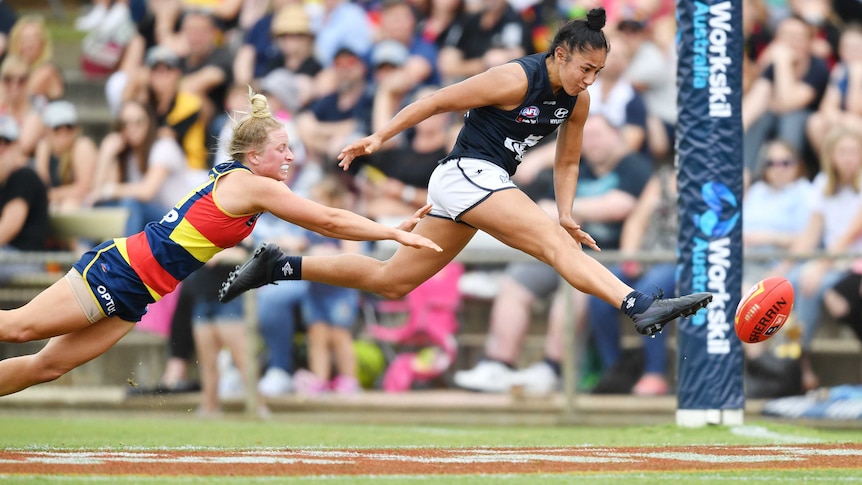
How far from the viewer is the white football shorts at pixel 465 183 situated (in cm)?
745

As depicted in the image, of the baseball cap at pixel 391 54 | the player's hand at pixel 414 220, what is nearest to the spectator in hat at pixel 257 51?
the baseball cap at pixel 391 54

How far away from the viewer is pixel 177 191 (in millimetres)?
12891

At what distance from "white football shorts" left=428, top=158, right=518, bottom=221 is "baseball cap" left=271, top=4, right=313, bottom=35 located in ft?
22.1

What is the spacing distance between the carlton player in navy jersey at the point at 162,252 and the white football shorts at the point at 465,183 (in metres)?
0.17

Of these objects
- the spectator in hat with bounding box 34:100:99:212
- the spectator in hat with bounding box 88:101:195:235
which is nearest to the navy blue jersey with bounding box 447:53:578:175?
the spectator in hat with bounding box 88:101:195:235

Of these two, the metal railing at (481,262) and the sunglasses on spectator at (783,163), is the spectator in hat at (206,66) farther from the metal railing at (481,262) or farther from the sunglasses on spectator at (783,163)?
the sunglasses on spectator at (783,163)

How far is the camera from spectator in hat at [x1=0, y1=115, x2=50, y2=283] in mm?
12312

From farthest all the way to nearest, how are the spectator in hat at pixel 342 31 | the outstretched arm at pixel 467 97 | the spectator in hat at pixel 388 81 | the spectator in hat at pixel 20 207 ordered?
the spectator in hat at pixel 342 31 → the spectator in hat at pixel 388 81 → the spectator in hat at pixel 20 207 → the outstretched arm at pixel 467 97

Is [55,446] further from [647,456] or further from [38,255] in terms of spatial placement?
[38,255]

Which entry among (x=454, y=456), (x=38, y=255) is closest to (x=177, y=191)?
(x=38, y=255)

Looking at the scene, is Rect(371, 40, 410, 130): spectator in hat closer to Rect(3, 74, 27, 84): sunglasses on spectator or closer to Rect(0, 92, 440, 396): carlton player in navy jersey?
Rect(3, 74, 27, 84): sunglasses on spectator

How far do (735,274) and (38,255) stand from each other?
615 cm

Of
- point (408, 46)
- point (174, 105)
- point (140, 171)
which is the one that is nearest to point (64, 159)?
point (140, 171)

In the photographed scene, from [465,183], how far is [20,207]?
20.7ft
